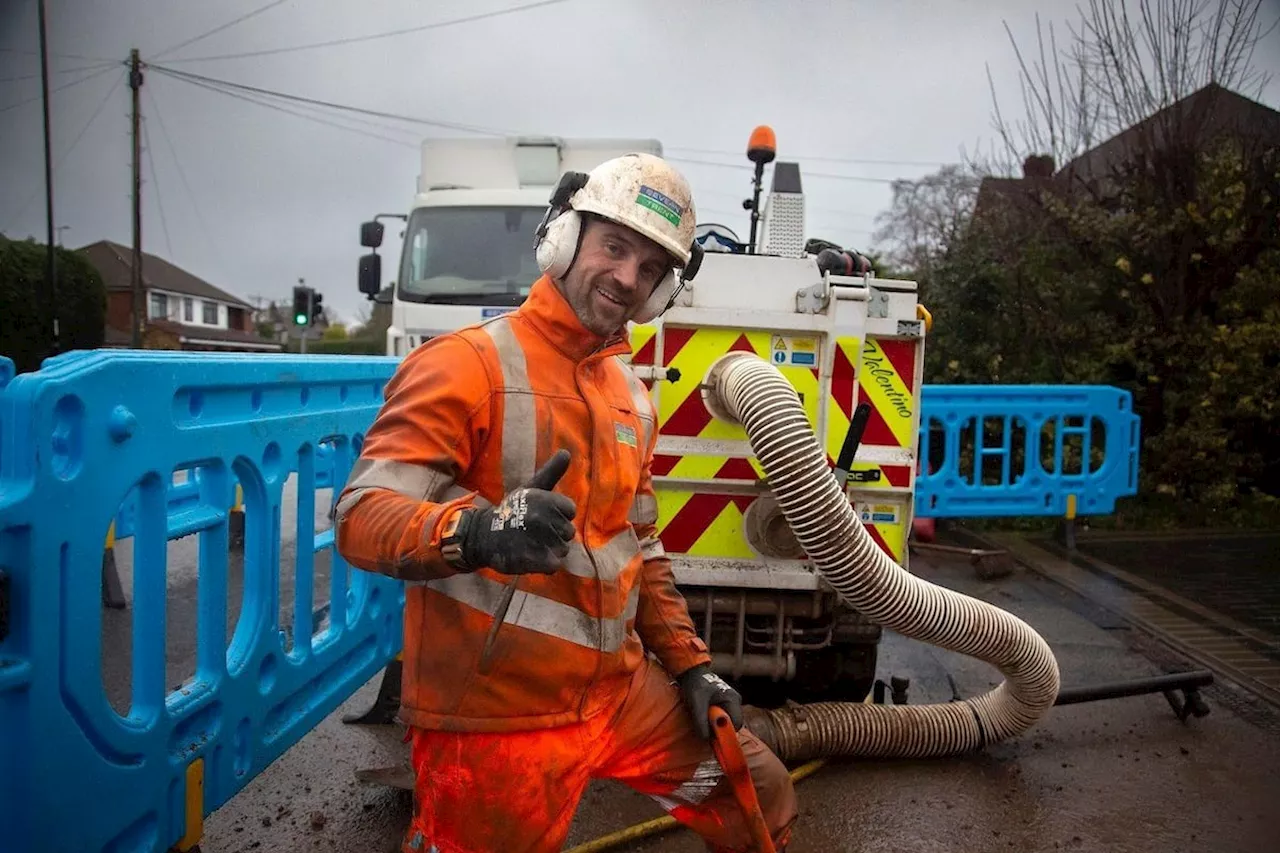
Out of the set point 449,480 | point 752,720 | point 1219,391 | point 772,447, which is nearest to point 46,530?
point 449,480

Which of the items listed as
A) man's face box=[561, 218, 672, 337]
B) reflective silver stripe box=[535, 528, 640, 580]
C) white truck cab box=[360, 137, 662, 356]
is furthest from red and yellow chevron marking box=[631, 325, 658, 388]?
white truck cab box=[360, 137, 662, 356]

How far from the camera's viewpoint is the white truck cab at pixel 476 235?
23.6 ft

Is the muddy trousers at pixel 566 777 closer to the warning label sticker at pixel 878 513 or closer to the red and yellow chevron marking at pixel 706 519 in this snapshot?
the red and yellow chevron marking at pixel 706 519

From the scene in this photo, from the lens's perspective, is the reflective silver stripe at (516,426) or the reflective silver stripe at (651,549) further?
the reflective silver stripe at (651,549)

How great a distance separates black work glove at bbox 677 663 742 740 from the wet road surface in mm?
949

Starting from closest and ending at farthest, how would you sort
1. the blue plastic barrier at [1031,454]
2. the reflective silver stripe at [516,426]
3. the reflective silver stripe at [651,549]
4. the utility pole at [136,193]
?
the reflective silver stripe at [516,426] → the reflective silver stripe at [651,549] → the blue plastic barrier at [1031,454] → the utility pole at [136,193]

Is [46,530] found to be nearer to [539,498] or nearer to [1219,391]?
[539,498]

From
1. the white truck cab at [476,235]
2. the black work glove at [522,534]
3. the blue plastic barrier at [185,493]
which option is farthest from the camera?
the white truck cab at [476,235]

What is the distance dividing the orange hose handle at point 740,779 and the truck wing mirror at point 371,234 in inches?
287

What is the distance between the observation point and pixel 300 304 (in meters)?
15.5

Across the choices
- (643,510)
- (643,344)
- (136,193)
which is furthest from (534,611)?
(136,193)

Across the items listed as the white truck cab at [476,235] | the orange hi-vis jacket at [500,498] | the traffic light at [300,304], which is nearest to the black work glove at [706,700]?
the orange hi-vis jacket at [500,498]

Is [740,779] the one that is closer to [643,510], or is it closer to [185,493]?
[643,510]

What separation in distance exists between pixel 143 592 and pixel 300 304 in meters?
14.6
